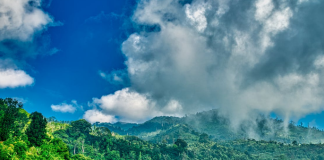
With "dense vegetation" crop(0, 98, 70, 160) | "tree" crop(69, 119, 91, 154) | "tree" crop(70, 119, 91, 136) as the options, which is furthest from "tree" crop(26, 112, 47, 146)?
"tree" crop(70, 119, 91, 136)

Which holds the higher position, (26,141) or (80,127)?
(80,127)

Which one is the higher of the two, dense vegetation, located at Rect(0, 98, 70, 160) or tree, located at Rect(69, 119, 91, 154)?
tree, located at Rect(69, 119, 91, 154)

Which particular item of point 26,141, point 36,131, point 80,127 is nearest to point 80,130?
point 80,127

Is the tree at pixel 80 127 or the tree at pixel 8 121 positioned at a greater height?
the tree at pixel 80 127

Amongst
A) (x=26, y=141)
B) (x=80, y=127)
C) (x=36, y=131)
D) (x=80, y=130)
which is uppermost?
(x=80, y=127)

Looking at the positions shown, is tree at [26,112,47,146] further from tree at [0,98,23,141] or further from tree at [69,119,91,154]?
tree at [69,119,91,154]

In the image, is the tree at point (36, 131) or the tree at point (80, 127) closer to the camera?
the tree at point (36, 131)

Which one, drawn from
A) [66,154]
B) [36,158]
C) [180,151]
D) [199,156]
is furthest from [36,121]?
[199,156]

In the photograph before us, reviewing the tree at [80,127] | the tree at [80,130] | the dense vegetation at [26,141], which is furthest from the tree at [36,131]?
the tree at [80,127]

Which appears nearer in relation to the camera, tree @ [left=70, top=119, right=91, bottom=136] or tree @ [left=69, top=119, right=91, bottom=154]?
tree @ [left=69, top=119, right=91, bottom=154]

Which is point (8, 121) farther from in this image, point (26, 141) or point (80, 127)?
point (80, 127)

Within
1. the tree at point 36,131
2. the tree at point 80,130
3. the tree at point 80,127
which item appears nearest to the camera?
the tree at point 36,131

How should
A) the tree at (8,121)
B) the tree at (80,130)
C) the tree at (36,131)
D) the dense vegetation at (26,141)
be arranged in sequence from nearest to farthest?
the dense vegetation at (26,141) → the tree at (8,121) → the tree at (36,131) → the tree at (80,130)

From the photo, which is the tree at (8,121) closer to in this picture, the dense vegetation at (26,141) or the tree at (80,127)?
the dense vegetation at (26,141)
